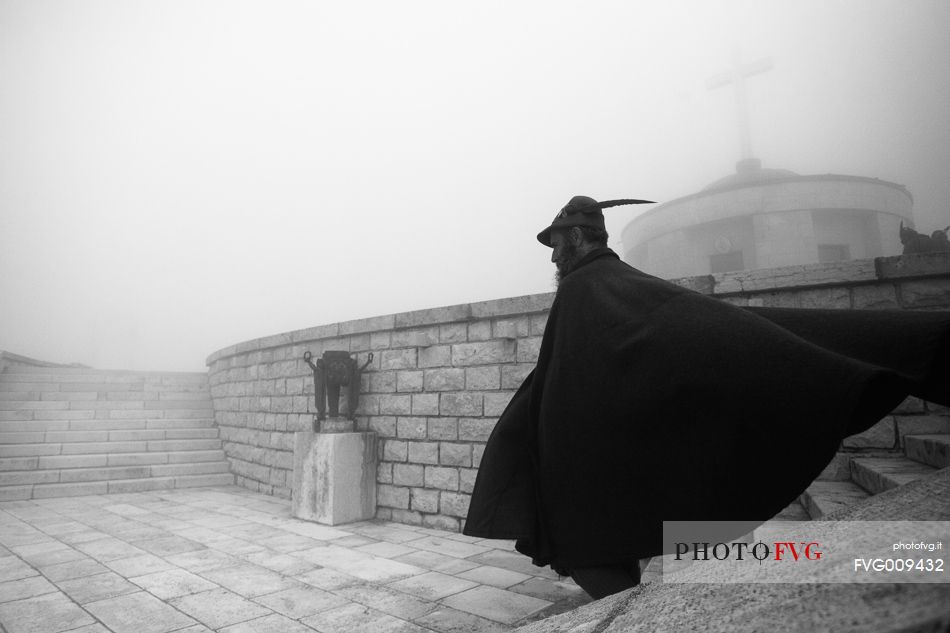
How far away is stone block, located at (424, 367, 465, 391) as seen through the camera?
6.11 meters

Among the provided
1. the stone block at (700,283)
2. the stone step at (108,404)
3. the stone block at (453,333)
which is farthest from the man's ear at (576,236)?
the stone step at (108,404)

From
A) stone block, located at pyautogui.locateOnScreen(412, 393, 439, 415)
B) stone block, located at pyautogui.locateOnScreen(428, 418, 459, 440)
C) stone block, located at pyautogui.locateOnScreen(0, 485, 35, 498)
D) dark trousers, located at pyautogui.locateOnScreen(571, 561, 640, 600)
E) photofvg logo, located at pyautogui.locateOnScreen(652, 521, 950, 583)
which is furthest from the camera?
stone block, located at pyautogui.locateOnScreen(0, 485, 35, 498)

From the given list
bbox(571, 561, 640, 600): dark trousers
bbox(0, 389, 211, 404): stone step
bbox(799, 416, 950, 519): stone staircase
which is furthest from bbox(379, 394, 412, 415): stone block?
bbox(0, 389, 211, 404): stone step

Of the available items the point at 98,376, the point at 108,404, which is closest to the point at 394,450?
the point at 108,404

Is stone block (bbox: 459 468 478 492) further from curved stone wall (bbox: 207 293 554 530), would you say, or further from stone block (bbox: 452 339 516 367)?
stone block (bbox: 452 339 516 367)

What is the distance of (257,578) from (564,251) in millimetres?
3532

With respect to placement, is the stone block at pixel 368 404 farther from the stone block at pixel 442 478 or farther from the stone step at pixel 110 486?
the stone step at pixel 110 486

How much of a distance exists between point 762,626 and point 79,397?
554 inches

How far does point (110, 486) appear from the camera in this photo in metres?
8.48

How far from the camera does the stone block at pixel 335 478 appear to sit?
20.4 ft

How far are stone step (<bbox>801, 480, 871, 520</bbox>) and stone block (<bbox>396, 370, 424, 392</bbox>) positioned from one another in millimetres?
4238

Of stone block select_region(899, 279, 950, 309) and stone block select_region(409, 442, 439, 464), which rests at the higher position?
stone block select_region(899, 279, 950, 309)

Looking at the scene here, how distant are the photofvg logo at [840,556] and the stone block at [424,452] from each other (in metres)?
4.51

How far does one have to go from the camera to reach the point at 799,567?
120 cm
